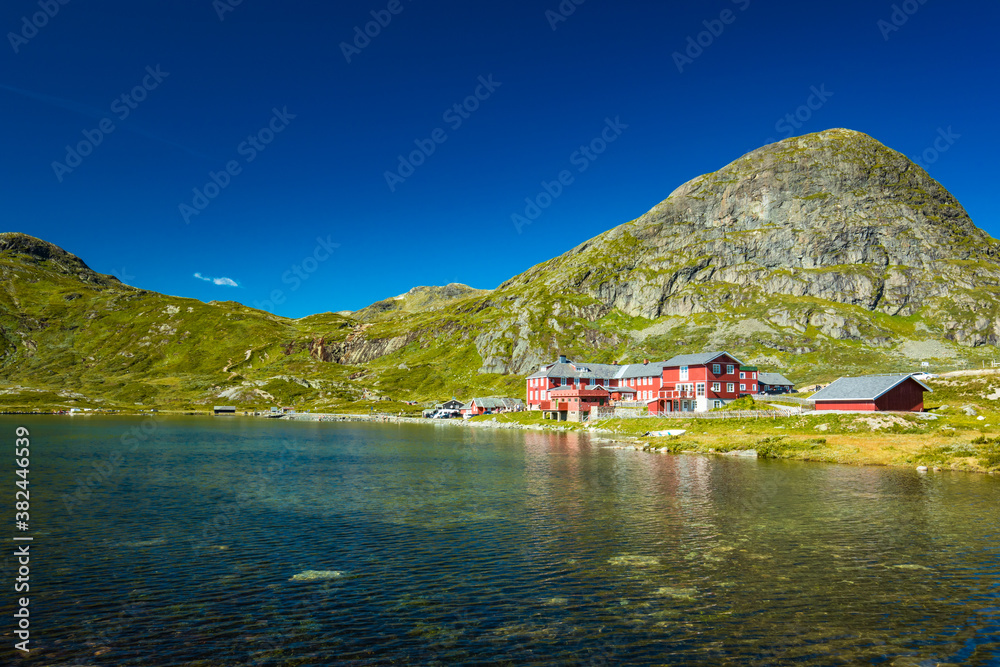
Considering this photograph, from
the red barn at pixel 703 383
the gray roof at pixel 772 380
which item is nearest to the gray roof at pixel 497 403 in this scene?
the red barn at pixel 703 383

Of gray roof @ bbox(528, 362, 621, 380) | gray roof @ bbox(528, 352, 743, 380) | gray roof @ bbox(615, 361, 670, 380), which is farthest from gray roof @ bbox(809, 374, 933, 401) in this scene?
gray roof @ bbox(528, 362, 621, 380)

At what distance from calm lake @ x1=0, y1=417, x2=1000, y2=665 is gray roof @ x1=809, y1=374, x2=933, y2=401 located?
148 feet

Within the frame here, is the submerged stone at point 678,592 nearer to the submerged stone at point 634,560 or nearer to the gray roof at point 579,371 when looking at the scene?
the submerged stone at point 634,560

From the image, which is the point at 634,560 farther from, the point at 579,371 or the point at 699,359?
the point at 579,371

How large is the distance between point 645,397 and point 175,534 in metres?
136

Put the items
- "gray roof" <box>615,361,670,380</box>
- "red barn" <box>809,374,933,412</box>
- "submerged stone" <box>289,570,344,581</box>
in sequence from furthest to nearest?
1. "gray roof" <box>615,361,670,380</box>
2. "red barn" <box>809,374,933,412</box>
3. "submerged stone" <box>289,570,344,581</box>

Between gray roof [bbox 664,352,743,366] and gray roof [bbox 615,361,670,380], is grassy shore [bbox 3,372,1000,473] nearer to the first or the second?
gray roof [bbox 664,352,743,366]

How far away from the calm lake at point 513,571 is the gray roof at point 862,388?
45.1 m

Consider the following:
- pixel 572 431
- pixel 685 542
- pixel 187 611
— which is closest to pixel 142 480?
pixel 187 611

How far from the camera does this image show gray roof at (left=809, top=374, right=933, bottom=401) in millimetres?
92000

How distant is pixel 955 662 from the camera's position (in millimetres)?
17141

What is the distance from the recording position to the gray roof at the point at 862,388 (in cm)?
9200

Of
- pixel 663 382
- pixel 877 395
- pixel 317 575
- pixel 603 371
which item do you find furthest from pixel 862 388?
pixel 317 575

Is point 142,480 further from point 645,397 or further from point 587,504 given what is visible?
point 645,397
